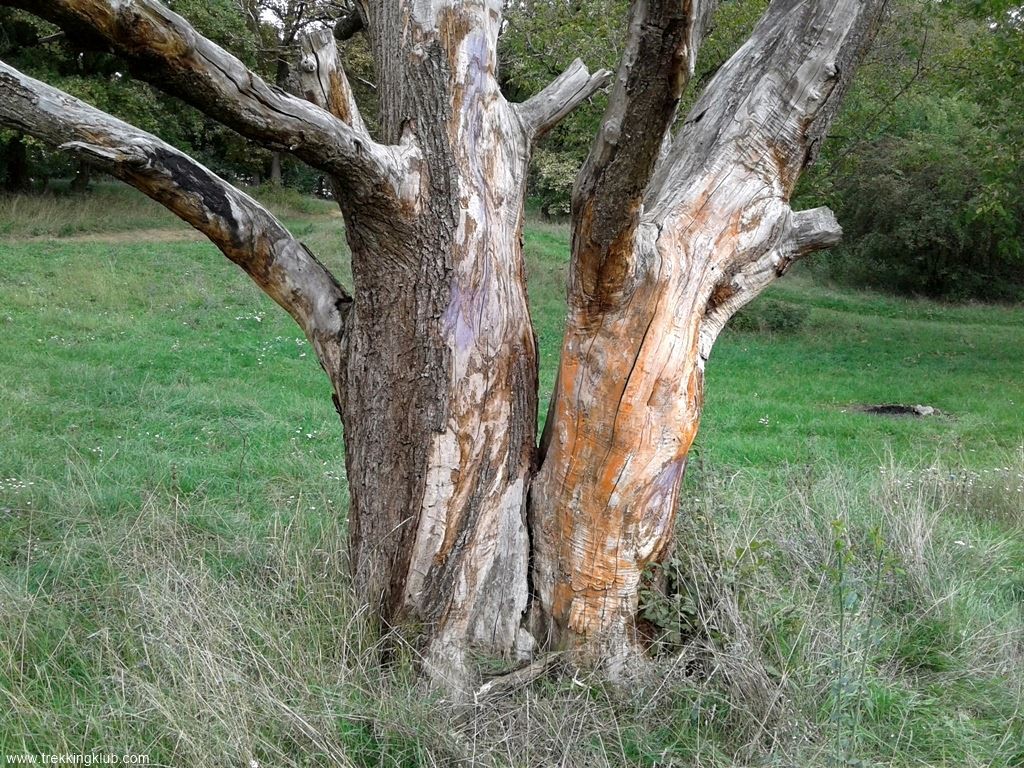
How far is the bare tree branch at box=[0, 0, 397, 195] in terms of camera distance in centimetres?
244

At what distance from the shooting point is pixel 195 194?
316cm

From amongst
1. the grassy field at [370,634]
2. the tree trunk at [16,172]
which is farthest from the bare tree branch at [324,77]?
the tree trunk at [16,172]

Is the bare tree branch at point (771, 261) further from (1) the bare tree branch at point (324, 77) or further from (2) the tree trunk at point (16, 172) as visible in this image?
(2) the tree trunk at point (16, 172)

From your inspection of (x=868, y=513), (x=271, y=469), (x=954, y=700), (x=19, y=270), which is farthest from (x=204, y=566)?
(x=19, y=270)

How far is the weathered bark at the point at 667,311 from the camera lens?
3271 millimetres

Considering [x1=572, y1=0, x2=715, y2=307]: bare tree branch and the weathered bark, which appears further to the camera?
the weathered bark

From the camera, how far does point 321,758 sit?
9.39 ft

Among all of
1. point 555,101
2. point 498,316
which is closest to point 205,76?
point 498,316

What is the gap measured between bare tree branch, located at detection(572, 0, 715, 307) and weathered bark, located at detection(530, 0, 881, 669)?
0.17 m

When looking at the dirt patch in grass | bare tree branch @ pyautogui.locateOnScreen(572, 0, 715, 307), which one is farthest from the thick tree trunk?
the dirt patch in grass

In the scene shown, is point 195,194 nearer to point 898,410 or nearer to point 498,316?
point 498,316

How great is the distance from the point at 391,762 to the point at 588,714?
29.0 inches

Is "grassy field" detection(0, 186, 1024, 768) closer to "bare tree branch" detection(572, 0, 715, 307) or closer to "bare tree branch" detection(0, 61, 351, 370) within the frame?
"bare tree branch" detection(0, 61, 351, 370)

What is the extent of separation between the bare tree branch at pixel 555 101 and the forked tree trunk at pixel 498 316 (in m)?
0.22
